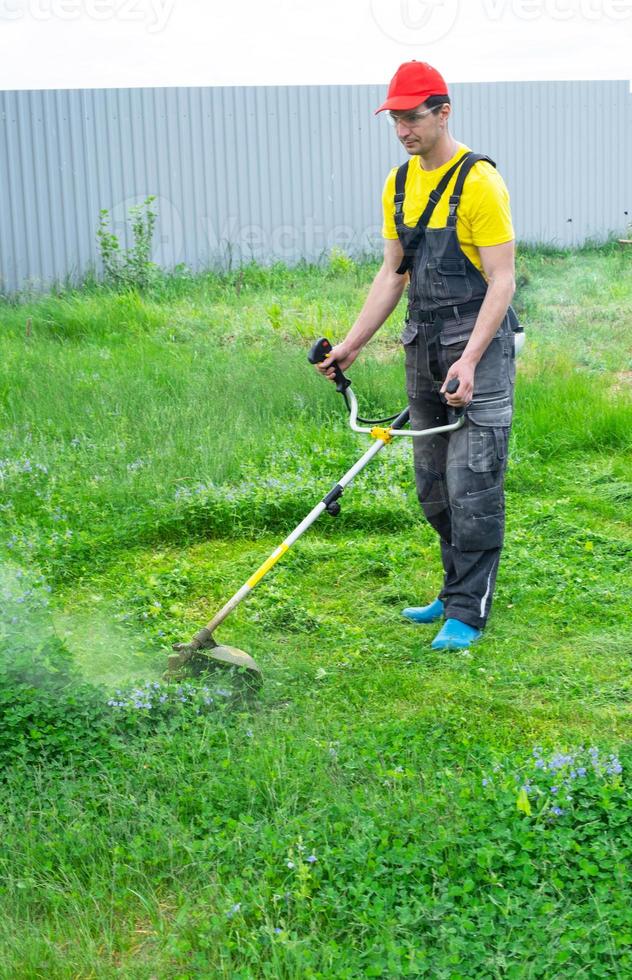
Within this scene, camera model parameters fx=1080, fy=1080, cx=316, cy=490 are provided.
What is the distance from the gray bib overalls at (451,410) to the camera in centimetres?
400

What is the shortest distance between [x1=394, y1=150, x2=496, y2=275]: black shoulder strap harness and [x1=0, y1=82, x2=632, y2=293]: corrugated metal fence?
8794mm

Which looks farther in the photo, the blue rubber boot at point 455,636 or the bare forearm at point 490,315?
the blue rubber boot at point 455,636

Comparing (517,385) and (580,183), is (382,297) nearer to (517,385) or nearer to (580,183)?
(517,385)

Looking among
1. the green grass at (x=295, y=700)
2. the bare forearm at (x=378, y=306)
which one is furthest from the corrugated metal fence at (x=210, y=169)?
the bare forearm at (x=378, y=306)

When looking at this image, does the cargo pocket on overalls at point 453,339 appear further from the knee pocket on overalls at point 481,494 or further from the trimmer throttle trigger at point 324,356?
the trimmer throttle trigger at point 324,356

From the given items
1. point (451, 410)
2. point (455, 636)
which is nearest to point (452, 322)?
point (451, 410)

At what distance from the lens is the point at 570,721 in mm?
3734

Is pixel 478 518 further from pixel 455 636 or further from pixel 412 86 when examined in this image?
pixel 412 86

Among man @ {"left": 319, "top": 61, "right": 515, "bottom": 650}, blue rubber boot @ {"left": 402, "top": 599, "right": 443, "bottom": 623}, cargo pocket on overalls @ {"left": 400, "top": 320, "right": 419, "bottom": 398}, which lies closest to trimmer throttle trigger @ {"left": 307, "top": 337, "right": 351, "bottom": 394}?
man @ {"left": 319, "top": 61, "right": 515, "bottom": 650}

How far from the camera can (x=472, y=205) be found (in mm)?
3844

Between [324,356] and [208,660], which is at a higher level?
[324,356]

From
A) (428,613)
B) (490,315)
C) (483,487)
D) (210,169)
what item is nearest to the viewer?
(490,315)

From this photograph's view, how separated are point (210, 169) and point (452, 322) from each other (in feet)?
32.5

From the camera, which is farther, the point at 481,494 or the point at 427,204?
the point at 481,494
